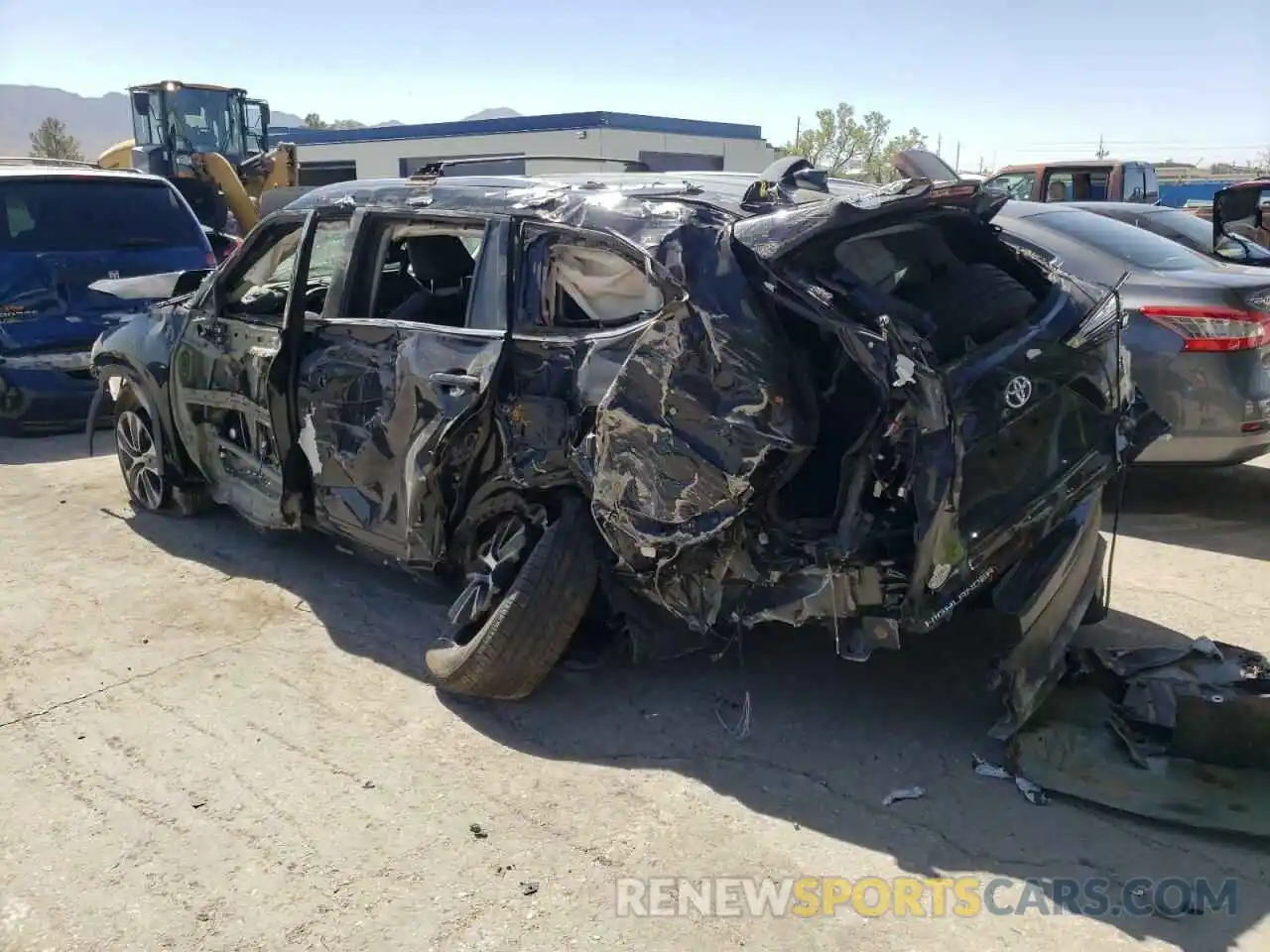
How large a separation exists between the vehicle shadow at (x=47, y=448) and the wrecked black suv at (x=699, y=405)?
387 cm

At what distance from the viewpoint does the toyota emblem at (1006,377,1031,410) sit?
3.31 meters

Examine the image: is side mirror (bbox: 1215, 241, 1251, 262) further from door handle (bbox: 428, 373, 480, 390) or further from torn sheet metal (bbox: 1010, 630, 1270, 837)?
door handle (bbox: 428, 373, 480, 390)

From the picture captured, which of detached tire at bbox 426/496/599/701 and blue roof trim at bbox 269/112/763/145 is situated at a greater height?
blue roof trim at bbox 269/112/763/145

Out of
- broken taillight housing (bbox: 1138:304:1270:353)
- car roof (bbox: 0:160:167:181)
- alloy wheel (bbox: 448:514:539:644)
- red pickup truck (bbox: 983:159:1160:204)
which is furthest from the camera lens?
red pickup truck (bbox: 983:159:1160:204)

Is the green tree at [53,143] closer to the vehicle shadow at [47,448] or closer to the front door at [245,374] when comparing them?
the vehicle shadow at [47,448]

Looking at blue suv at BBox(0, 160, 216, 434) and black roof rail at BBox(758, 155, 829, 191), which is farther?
blue suv at BBox(0, 160, 216, 434)

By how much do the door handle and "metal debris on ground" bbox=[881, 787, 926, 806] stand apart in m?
1.98

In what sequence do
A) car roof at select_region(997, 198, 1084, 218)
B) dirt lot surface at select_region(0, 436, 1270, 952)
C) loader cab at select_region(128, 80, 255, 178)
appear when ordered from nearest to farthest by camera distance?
dirt lot surface at select_region(0, 436, 1270, 952) < car roof at select_region(997, 198, 1084, 218) < loader cab at select_region(128, 80, 255, 178)

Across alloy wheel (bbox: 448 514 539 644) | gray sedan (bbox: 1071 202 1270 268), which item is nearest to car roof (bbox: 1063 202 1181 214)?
gray sedan (bbox: 1071 202 1270 268)

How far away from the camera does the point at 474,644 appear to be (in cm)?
379

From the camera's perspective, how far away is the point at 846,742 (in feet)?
11.9

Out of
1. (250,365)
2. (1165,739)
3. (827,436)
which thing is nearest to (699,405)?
(827,436)

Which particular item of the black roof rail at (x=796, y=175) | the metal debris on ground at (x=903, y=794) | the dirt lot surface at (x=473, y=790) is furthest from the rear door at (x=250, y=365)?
the metal debris on ground at (x=903, y=794)

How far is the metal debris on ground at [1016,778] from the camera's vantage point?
324 cm
